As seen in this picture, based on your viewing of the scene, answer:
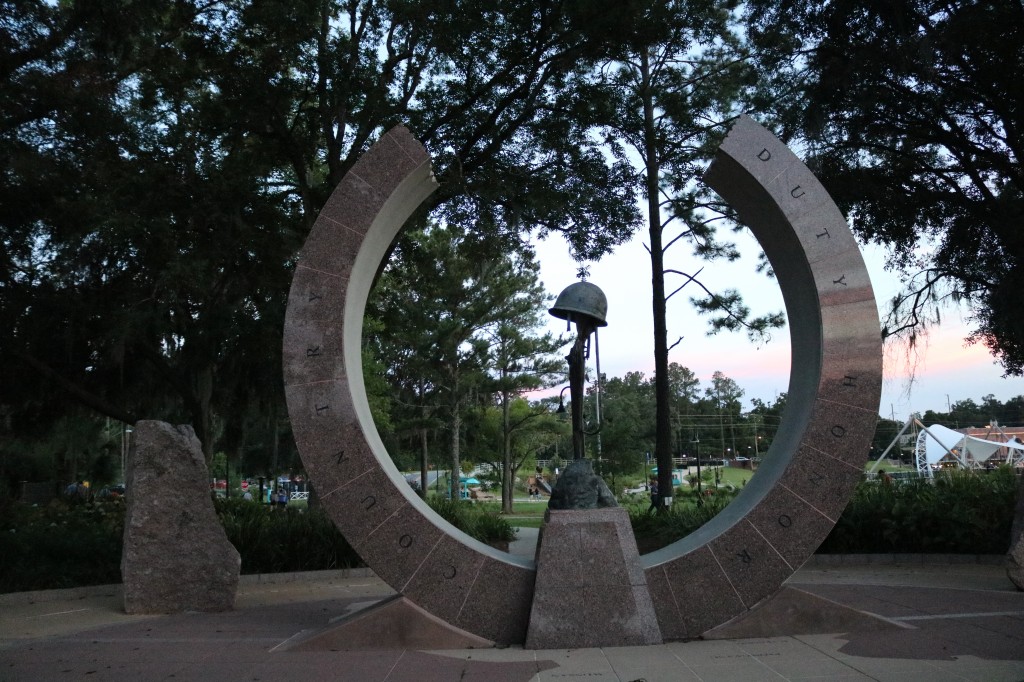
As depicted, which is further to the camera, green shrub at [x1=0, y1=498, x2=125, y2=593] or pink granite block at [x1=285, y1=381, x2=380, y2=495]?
green shrub at [x1=0, y1=498, x2=125, y2=593]

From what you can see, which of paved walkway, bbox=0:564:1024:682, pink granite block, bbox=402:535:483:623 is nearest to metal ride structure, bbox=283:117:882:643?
pink granite block, bbox=402:535:483:623

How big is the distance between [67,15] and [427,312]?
1548cm

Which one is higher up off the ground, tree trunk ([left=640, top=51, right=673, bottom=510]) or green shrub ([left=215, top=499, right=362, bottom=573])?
tree trunk ([left=640, top=51, right=673, bottom=510])

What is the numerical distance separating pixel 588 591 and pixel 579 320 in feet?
8.40

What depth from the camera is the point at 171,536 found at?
9.45 meters

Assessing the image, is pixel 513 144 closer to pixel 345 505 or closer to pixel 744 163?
pixel 744 163

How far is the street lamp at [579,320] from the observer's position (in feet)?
26.0

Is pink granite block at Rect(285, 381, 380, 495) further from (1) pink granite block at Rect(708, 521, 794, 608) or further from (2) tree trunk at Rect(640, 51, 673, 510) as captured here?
(2) tree trunk at Rect(640, 51, 673, 510)

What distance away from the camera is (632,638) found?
6922 millimetres

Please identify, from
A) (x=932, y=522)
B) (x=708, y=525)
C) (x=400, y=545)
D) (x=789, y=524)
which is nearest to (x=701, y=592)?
(x=708, y=525)

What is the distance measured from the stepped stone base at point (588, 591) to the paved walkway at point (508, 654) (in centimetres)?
17

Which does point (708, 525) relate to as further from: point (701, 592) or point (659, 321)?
point (659, 321)

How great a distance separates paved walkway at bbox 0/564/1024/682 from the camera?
19.5ft

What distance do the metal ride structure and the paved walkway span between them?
0.51 metres
